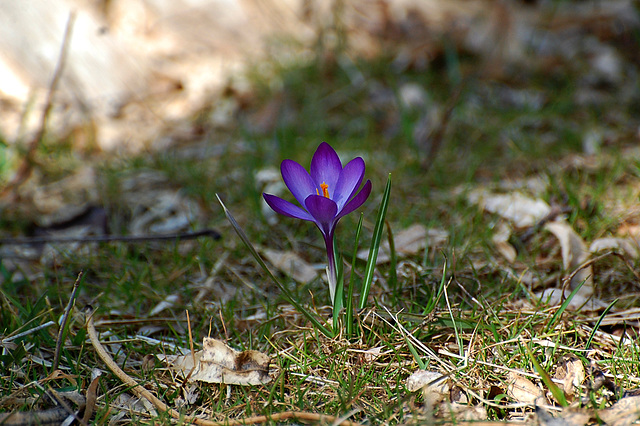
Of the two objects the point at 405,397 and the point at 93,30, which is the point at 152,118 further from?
the point at 405,397

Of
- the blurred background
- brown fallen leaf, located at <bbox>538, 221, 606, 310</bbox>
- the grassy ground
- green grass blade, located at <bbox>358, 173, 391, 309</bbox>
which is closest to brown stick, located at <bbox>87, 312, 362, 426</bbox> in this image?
the grassy ground

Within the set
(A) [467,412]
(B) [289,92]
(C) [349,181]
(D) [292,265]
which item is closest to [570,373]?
(A) [467,412]

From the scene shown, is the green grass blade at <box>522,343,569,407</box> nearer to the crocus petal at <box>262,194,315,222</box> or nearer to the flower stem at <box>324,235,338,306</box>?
the flower stem at <box>324,235,338,306</box>

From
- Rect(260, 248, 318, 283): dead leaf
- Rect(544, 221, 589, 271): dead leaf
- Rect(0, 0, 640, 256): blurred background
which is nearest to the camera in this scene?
Rect(544, 221, 589, 271): dead leaf

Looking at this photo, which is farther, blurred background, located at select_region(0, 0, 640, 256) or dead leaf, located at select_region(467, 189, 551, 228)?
blurred background, located at select_region(0, 0, 640, 256)

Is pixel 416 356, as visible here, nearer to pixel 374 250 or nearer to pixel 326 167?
pixel 374 250
